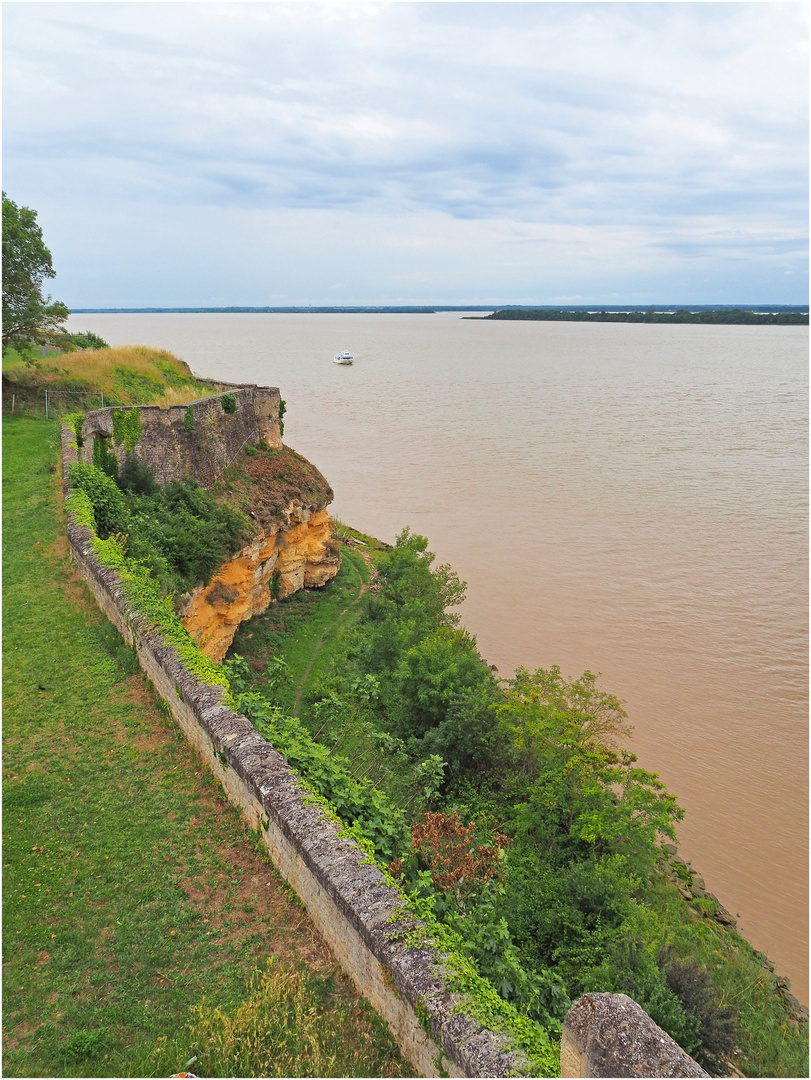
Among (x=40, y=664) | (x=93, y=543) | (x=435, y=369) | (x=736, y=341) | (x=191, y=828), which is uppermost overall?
(x=736, y=341)

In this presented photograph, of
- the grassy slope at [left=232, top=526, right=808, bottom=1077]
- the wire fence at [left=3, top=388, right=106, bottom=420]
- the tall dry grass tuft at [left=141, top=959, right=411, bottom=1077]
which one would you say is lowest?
the grassy slope at [left=232, top=526, right=808, bottom=1077]

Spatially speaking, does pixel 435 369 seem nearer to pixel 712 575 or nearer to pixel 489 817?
pixel 712 575

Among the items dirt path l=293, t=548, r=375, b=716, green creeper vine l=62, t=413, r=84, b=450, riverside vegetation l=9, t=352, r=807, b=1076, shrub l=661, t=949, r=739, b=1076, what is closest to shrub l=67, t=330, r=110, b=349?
green creeper vine l=62, t=413, r=84, b=450

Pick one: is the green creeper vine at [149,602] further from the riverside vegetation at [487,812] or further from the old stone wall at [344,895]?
the old stone wall at [344,895]

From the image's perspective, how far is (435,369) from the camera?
10006 centimetres

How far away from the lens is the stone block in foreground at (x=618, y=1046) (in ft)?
13.0

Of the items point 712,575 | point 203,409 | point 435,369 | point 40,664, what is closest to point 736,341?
point 435,369

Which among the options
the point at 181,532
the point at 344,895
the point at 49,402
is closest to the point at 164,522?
the point at 181,532

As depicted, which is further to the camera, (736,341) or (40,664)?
(736,341)

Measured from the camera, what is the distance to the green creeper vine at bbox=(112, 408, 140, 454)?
1856 centimetres

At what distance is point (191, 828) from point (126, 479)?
44.8ft

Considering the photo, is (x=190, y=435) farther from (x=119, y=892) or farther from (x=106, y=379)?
(x=119, y=892)

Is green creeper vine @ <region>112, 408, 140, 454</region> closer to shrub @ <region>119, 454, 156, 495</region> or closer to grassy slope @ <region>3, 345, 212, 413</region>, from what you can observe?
shrub @ <region>119, 454, 156, 495</region>

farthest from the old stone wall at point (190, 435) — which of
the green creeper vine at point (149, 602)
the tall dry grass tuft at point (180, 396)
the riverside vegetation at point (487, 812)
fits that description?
the green creeper vine at point (149, 602)
